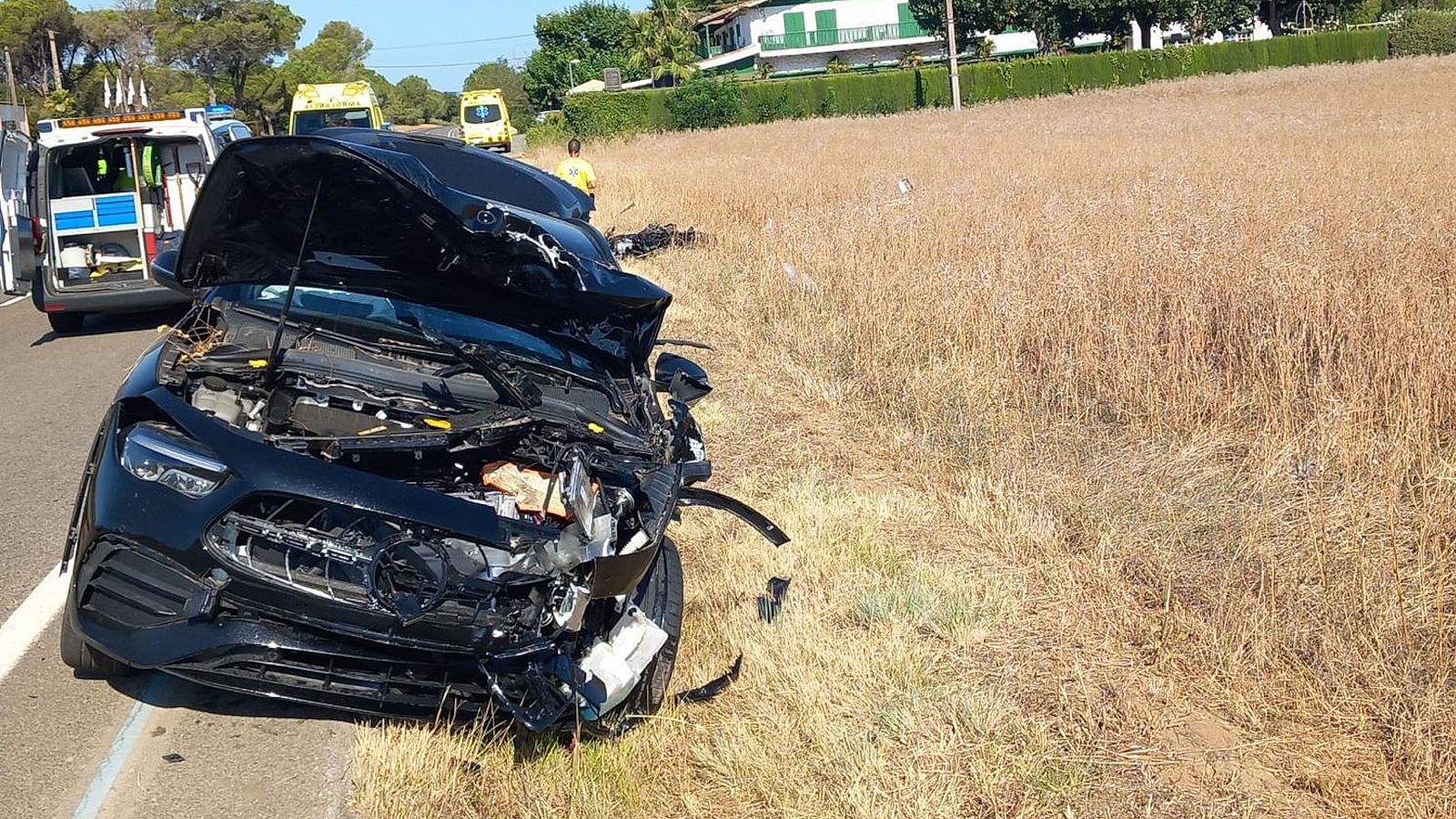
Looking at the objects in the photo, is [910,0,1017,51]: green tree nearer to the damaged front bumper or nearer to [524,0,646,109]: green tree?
[524,0,646,109]: green tree

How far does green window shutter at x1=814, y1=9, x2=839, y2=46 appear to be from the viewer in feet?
276

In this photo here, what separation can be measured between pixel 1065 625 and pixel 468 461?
2.17 m

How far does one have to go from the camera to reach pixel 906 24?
8406 centimetres

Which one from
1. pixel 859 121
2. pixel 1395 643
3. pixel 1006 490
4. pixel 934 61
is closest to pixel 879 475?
pixel 1006 490

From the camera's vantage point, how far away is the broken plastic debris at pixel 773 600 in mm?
4641

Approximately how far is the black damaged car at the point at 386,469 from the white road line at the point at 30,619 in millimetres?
643

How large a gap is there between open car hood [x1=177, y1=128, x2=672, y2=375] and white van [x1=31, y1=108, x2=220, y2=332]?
6.79 m

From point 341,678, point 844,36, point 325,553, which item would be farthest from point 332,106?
point 844,36

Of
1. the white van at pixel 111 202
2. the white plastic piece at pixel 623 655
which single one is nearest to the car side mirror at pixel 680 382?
the white plastic piece at pixel 623 655

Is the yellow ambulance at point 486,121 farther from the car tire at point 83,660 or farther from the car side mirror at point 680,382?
the car tire at point 83,660

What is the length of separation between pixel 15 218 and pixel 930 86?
155 ft

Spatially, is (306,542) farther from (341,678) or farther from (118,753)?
(118,753)

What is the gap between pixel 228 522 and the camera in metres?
3.47

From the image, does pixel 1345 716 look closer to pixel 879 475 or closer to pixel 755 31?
pixel 879 475
